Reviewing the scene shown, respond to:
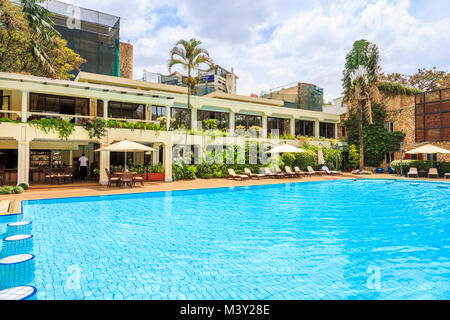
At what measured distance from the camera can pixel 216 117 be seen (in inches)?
1040

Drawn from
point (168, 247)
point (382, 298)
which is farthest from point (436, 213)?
point (168, 247)

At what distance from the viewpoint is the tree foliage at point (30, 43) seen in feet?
46.8

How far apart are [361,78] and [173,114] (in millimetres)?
18812

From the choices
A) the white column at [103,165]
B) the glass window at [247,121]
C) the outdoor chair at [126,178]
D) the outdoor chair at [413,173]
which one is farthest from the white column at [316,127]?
the white column at [103,165]

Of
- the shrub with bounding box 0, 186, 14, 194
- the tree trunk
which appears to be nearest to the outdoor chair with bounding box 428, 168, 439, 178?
the tree trunk

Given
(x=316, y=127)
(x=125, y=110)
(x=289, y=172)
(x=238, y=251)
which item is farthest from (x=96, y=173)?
(x=316, y=127)

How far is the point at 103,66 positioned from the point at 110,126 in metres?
20.4

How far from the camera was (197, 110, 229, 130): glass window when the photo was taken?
1004 inches

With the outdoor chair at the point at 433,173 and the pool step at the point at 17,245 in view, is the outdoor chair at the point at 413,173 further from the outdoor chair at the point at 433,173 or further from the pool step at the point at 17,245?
the pool step at the point at 17,245

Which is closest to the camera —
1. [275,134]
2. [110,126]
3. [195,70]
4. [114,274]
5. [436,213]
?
[114,274]

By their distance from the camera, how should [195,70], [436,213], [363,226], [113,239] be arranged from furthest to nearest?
[195,70] < [436,213] < [363,226] < [113,239]

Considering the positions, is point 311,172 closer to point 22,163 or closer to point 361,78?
point 361,78

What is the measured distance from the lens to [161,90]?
2447 centimetres
